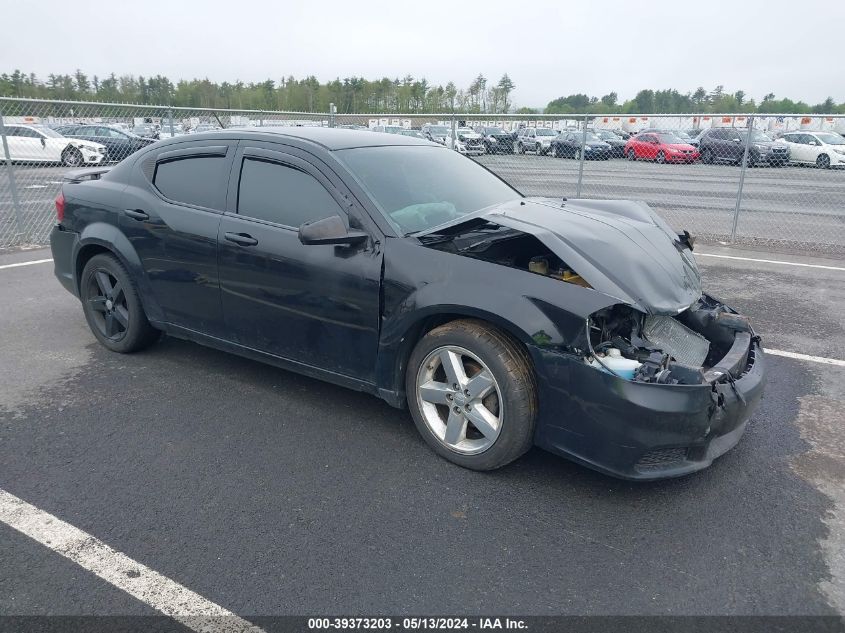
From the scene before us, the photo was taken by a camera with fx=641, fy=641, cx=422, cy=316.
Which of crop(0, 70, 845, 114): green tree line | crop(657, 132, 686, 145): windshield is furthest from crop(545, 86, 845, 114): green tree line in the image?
crop(657, 132, 686, 145): windshield

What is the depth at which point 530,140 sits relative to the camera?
11430 millimetres

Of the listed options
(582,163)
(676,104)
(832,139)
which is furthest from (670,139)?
(676,104)

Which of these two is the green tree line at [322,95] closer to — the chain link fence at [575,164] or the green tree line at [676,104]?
the green tree line at [676,104]

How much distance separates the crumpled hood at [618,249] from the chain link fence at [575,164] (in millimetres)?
5861

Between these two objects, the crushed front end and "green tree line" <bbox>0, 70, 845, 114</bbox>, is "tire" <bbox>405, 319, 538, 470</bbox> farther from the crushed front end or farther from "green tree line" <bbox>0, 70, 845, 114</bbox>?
"green tree line" <bbox>0, 70, 845, 114</bbox>

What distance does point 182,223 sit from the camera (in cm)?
414

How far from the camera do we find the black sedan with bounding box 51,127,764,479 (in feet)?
9.46

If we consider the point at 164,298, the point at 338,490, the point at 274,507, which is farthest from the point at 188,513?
the point at 164,298

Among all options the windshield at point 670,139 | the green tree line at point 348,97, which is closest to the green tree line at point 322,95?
the green tree line at point 348,97

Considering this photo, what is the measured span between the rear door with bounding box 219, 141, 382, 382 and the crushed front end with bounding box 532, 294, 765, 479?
106 cm

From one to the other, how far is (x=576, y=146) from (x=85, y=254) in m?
8.16

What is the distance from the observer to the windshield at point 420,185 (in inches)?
143

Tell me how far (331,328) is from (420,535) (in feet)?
4.26

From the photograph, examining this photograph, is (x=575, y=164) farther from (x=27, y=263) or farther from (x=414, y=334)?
(x=414, y=334)
